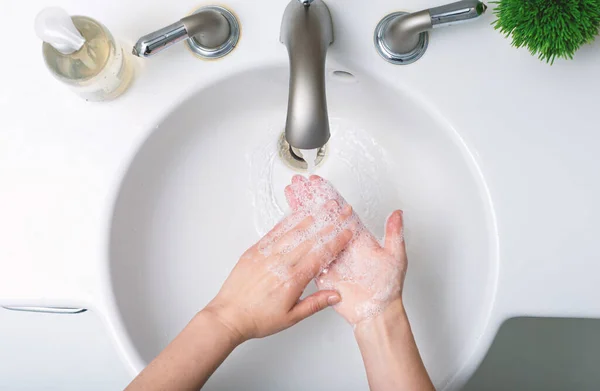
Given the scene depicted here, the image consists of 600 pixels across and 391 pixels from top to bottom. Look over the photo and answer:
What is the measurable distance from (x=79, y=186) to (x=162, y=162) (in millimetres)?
91

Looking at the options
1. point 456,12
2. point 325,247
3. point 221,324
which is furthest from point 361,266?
point 456,12

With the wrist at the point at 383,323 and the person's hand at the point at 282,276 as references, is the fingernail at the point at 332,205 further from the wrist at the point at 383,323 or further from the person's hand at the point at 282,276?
the wrist at the point at 383,323

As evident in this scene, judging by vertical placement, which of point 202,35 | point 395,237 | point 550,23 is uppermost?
point 202,35

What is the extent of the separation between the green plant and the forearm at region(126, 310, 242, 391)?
39cm

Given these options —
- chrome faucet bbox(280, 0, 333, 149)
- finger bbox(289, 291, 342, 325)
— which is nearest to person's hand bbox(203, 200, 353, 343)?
finger bbox(289, 291, 342, 325)

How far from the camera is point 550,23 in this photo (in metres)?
0.42

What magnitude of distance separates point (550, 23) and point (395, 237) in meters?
0.24

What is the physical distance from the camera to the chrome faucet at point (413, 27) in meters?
0.44

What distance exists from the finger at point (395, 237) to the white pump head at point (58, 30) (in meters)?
0.34

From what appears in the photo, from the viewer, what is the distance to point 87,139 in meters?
0.50

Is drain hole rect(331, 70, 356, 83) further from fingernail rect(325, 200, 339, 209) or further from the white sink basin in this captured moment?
fingernail rect(325, 200, 339, 209)

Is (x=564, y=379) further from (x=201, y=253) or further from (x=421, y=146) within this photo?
(x=201, y=253)

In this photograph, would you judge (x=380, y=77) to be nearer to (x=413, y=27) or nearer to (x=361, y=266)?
(x=413, y=27)

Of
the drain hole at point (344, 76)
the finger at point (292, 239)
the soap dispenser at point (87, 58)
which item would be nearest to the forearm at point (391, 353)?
the finger at point (292, 239)
